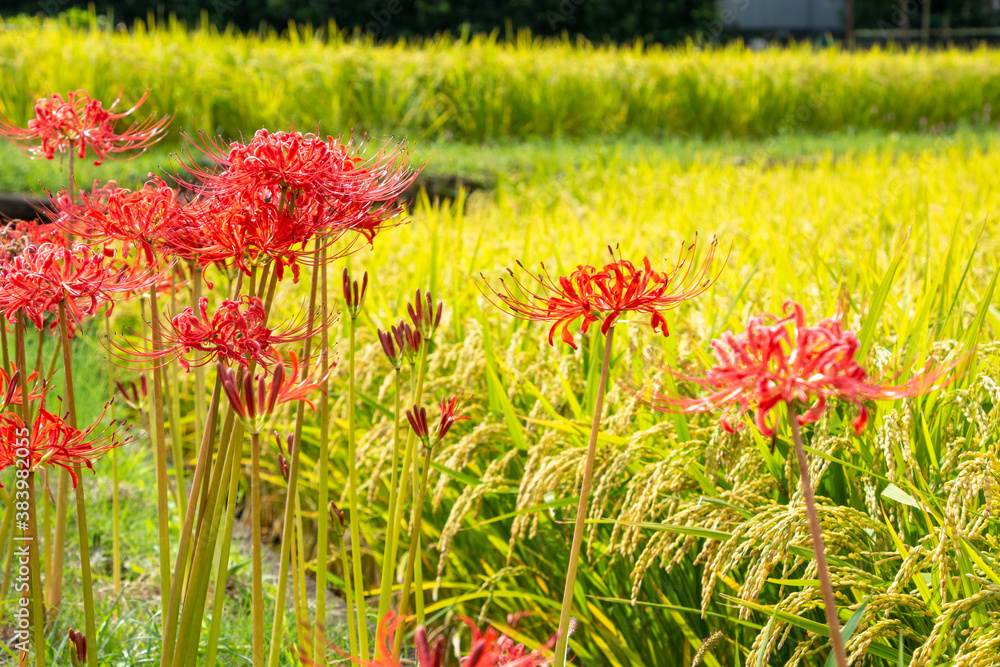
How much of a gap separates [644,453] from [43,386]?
102 cm

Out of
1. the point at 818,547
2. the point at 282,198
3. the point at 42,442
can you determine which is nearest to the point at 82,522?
the point at 42,442

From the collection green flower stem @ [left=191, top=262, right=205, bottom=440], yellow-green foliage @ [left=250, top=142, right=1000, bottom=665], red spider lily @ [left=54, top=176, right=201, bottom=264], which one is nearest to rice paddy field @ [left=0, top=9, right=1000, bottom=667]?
yellow-green foliage @ [left=250, top=142, right=1000, bottom=665]

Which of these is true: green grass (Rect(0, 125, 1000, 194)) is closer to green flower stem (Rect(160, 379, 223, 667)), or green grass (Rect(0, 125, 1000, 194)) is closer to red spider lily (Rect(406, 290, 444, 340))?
red spider lily (Rect(406, 290, 444, 340))

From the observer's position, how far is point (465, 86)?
6.68 m

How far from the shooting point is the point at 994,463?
3.77ft

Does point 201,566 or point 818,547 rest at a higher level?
point 818,547

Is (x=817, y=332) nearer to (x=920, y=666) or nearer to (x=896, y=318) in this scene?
(x=920, y=666)

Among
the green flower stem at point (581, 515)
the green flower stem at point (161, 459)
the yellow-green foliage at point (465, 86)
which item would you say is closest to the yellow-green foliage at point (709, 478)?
the green flower stem at point (581, 515)

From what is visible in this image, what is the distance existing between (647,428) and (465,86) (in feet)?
18.1

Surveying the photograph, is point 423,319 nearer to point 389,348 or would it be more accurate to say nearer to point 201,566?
point 389,348

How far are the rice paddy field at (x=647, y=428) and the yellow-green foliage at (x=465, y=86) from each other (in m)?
0.05

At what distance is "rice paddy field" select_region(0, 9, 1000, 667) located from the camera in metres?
1.21

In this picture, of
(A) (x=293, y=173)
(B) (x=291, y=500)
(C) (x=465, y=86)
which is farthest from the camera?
(C) (x=465, y=86)

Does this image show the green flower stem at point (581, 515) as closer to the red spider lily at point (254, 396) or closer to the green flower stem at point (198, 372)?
the red spider lily at point (254, 396)
